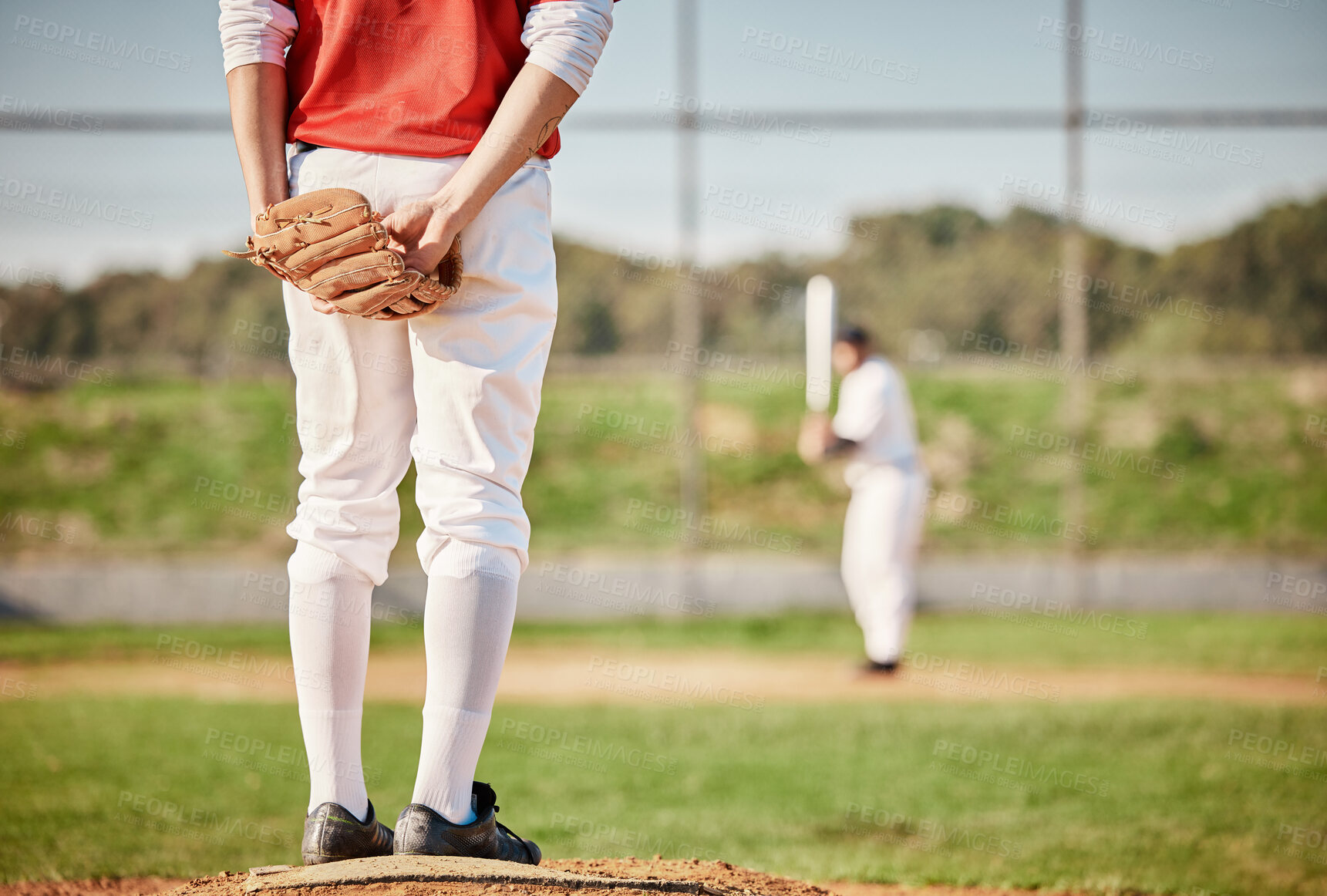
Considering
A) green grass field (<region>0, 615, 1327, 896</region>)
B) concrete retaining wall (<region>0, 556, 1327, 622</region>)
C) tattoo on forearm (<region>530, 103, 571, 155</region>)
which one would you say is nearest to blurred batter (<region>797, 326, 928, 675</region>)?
green grass field (<region>0, 615, 1327, 896</region>)

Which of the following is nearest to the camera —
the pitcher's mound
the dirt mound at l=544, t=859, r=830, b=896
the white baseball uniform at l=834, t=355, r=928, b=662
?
the pitcher's mound

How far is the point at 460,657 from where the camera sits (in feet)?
6.33

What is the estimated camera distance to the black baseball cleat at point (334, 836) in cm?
196

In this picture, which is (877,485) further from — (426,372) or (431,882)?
(431,882)

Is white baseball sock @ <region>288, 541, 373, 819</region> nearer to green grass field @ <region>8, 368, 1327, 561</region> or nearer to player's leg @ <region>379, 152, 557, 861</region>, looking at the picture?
player's leg @ <region>379, 152, 557, 861</region>

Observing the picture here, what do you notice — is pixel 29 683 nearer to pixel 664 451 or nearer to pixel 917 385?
pixel 664 451

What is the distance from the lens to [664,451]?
12492mm

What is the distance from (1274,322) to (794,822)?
989cm

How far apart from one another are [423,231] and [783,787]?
318 centimetres

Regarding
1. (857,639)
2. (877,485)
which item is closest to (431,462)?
(877,485)

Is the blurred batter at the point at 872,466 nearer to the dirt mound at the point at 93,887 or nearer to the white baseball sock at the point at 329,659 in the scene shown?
the dirt mound at the point at 93,887

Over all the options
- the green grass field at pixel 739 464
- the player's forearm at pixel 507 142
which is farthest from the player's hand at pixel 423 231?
the green grass field at pixel 739 464

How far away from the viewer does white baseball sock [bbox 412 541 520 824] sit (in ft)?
6.30

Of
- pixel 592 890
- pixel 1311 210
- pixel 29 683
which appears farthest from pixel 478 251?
pixel 1311 210
